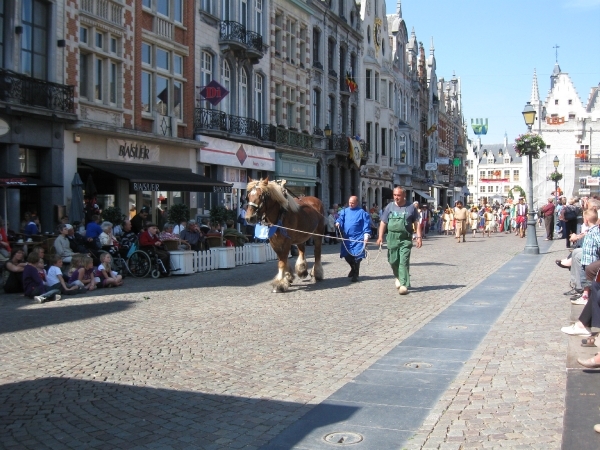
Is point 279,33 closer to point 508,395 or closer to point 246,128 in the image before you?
Answer: point 246,128

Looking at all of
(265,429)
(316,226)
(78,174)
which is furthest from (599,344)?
(78,174)

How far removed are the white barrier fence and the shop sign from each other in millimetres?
6116

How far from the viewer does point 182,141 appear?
26156 mm

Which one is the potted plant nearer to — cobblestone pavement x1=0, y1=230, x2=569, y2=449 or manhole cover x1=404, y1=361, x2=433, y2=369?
cobblestone pavement x1=0, y1=230, x2=569, y2=449

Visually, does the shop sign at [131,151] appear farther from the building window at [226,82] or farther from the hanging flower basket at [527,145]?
the hanging flower basket at [527,145]

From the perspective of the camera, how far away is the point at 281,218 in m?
13.4

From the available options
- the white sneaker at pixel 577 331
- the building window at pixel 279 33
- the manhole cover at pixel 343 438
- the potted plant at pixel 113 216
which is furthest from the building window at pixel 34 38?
the manhole cover at pixel 343 438

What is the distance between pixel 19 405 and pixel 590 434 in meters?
4.47

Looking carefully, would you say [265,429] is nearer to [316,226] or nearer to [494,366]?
[494,366]

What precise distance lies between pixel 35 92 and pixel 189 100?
8.63m

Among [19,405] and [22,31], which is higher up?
[22,31]

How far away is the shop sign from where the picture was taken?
23.0 meters

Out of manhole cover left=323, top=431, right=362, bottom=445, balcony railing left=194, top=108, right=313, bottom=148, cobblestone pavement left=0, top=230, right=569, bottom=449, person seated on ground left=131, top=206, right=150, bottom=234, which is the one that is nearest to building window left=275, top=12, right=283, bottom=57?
balcony railing left=194, top=108, right=313, bottom=148

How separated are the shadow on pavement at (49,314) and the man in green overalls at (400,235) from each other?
4710mm
